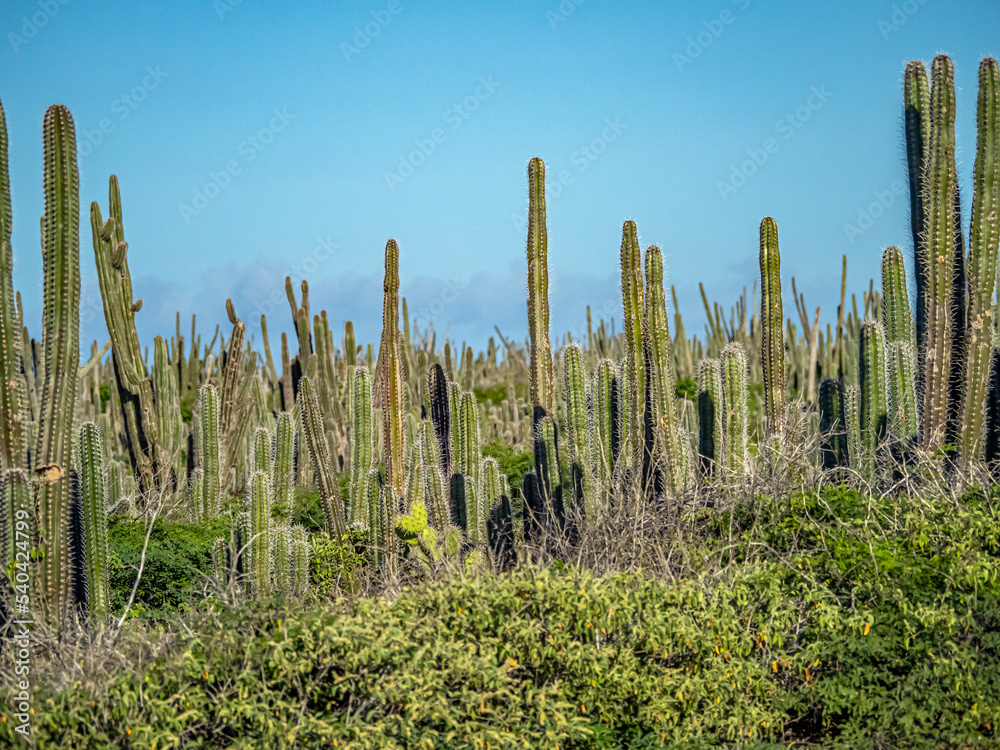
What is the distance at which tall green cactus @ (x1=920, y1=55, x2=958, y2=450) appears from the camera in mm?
7137

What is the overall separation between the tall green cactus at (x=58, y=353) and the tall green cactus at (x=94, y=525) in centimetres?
21

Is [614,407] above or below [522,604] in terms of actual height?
above

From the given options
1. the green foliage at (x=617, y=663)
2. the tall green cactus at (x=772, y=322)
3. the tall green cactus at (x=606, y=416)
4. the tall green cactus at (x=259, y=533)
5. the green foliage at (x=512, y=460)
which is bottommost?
the green foliage at (x=617, y=663)

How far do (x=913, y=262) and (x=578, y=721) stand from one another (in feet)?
15.9

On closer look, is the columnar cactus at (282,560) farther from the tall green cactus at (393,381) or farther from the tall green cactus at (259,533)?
the tall green cactus at (393,381)

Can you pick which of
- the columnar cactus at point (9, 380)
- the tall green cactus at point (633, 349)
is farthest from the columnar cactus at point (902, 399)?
the columnar cactus at point (9, 380)

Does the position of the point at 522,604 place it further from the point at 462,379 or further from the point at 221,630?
the point at 462,379

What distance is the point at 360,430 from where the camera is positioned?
8805 millimetres

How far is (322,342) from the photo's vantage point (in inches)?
489

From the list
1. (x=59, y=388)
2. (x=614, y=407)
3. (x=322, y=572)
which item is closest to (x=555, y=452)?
(x=614, y=407)

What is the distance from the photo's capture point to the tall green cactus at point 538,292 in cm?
787

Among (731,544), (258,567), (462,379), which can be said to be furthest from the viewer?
(462,379)

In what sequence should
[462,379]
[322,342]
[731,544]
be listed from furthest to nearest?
[462,379] < [322,342] < [731,544]

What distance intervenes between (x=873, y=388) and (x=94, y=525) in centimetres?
557
